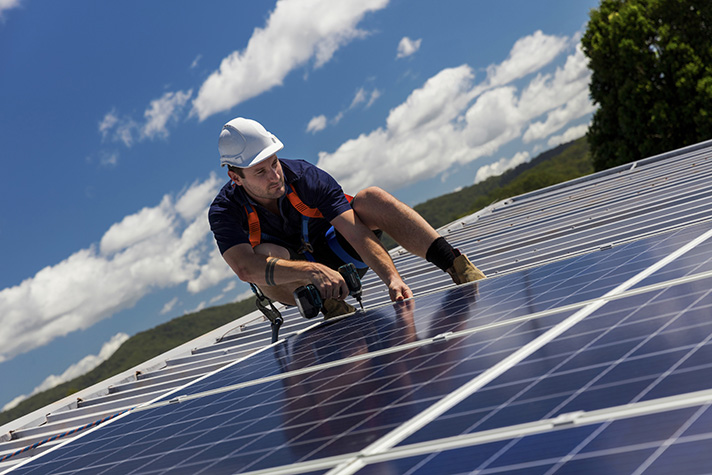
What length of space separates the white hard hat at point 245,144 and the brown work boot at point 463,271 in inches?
75.5

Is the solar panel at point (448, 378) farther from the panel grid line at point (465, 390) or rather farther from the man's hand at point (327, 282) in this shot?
the man's hand at point (327, 282)

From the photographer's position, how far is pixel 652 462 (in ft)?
5.79

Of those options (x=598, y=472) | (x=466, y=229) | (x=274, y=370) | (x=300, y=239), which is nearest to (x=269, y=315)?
(x=300, y=239)

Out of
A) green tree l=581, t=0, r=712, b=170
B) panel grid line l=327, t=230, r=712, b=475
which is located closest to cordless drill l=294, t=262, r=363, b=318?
Answer: panel grid line l=327, t=230, r=712, b=475

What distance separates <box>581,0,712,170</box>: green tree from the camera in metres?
38.6

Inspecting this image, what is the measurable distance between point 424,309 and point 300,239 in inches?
100

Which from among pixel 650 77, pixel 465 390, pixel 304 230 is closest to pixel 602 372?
pixel 465 390

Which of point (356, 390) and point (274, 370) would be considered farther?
point (274, 370)

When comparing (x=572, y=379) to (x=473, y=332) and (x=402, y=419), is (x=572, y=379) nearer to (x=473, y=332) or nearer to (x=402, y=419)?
(x=402, y=419)

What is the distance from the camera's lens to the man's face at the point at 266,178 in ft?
22.7

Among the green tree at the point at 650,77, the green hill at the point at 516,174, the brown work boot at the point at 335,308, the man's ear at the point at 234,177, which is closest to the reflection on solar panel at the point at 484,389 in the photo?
the brown work boot at the point at 335,308

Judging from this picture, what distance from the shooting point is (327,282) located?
6.43 meters

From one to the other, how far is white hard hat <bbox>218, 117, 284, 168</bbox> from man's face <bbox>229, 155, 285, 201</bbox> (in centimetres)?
8

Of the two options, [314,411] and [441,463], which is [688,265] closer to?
[314,411]
